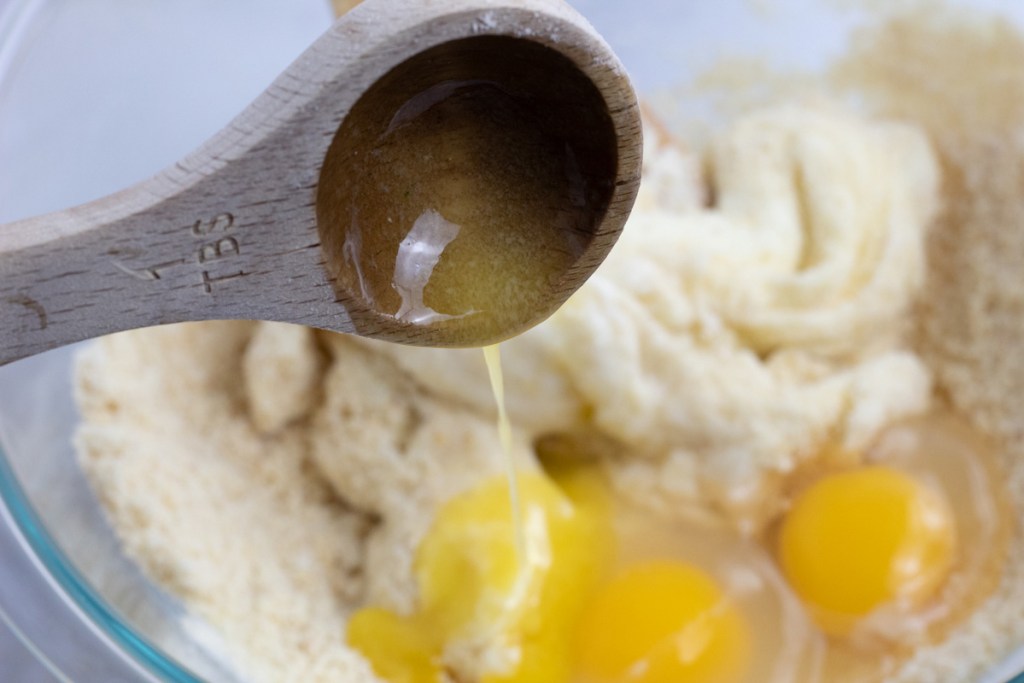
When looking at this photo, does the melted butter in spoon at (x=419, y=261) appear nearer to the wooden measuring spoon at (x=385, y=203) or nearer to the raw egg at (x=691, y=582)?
the wooden measuring spoon at (x=385, y=203)

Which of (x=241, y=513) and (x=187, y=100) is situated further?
(x=187, y=100)

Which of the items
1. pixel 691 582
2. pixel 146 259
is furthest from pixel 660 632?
pixel 146 259

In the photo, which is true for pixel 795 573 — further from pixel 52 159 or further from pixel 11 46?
pixel 11 46

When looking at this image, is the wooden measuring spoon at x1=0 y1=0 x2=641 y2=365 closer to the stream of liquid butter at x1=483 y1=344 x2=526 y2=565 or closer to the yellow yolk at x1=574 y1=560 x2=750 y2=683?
the stream of liquid butter at x1=483 y1=344 x2=526 y2=565

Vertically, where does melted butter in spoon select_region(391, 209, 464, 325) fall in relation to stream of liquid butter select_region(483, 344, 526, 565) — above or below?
above

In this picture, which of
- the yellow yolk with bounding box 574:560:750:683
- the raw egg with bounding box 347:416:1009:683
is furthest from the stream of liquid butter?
the yellow yolk with bounding box 574:560:750:683

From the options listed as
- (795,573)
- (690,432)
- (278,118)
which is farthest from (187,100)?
(795,573)
